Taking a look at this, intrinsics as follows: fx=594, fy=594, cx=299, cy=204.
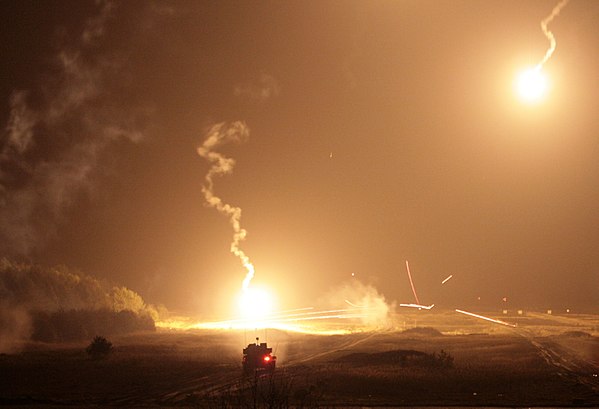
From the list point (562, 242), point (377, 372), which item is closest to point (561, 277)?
point (562, 242)

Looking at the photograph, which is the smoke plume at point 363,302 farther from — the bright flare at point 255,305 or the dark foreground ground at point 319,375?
the dark foreground ground at point 319,375

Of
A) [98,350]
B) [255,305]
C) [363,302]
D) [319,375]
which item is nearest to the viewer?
[319,375]

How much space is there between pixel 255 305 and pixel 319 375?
8171 cm

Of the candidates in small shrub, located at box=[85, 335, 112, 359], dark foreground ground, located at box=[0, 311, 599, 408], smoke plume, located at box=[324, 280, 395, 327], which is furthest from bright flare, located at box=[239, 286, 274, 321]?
small shrub, located at box=[85, 335, 112, 359]

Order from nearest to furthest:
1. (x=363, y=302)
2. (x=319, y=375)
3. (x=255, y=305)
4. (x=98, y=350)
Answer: (x=319, y=375), (x=98, y=350), (x=255, y=305), (x=363, y=302)

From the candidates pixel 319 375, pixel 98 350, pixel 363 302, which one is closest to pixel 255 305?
pixel 363 302

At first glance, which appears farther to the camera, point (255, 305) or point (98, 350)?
point (255, 305)

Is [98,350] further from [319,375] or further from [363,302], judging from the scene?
[363,302]

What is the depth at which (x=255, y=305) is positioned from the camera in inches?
4513

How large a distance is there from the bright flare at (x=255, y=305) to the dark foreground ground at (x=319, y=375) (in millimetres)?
44275

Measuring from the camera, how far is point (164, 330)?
76125mm

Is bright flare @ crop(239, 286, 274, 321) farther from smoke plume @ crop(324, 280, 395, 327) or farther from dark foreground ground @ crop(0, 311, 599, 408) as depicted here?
dark foreground ground @ crop(0, 311, 599, 408)

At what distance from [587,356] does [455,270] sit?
12701 centimetres

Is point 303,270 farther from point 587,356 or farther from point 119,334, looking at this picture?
Result: point 587,356
